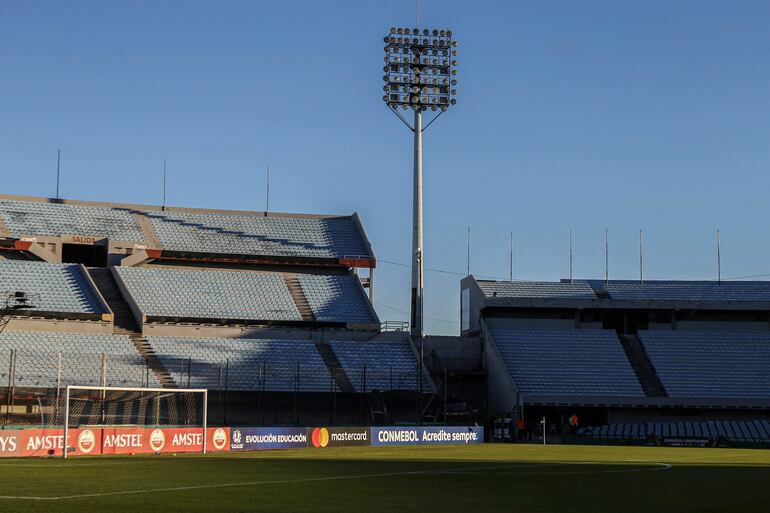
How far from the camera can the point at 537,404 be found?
69.0 meters

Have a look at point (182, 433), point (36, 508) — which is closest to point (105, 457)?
point (182, 433)

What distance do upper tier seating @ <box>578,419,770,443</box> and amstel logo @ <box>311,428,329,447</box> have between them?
2183cm

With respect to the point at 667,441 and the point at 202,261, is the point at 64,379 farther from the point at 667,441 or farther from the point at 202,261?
the point at 667,441

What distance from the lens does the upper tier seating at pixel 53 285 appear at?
2670 inches

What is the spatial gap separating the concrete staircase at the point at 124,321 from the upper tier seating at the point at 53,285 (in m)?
1.64

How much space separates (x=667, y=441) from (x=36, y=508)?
5039 centimetres

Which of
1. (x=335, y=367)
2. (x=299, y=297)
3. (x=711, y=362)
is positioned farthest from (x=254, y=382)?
(x=711, y=362)

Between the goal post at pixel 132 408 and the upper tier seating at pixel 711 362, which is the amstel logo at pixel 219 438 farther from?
the upper tier seating at pixel 711 362

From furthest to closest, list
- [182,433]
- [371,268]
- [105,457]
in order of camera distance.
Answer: [371,268] < [182,433] < [105,457]

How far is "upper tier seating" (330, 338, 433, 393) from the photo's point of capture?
66.3m

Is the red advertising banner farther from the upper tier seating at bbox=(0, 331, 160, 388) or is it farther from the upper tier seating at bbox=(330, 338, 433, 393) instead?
the upper tier seating at bbox=(330, 338, 433, 393)

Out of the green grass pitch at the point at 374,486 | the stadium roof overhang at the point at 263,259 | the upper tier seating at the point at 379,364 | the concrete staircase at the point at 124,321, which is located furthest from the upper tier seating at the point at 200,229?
the green grass pitch at the point at 374,486

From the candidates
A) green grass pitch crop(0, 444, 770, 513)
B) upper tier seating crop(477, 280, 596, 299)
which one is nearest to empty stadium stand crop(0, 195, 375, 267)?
upper tier seating crop(477, 280, 596, 299)

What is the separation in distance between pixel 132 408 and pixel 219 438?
28.8ft
